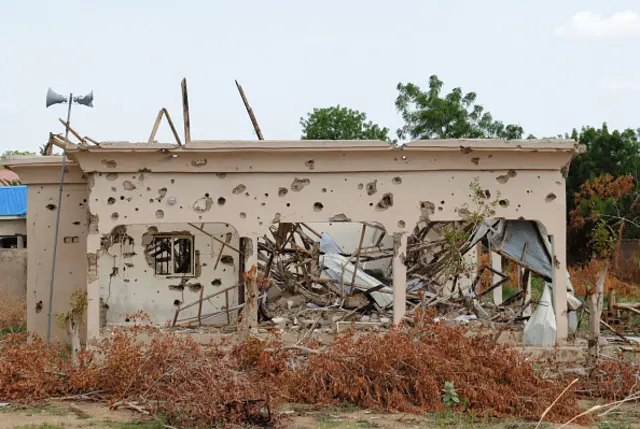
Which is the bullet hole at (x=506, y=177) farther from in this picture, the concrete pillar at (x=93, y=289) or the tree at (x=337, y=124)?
the tree at (x=337, y=124)

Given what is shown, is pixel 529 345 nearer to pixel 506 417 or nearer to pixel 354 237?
pixel 506 417

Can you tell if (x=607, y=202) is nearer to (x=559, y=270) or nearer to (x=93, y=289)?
(x=559, y=270)

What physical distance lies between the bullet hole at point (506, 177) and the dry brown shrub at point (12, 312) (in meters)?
10.3

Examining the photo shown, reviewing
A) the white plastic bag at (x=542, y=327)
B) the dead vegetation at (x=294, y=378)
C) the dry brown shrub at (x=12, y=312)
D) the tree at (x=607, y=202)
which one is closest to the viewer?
the dead vegetation at (x=294, y=378)

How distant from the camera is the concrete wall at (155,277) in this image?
50.5ft

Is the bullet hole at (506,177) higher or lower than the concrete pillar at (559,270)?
higher

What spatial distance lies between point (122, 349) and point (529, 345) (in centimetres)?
600

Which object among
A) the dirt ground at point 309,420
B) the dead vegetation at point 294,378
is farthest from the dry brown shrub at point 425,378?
the dirt ground at point 309,420

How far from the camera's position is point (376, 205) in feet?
40.6

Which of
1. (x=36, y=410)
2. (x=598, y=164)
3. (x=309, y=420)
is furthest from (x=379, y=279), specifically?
(x=598, y=164)

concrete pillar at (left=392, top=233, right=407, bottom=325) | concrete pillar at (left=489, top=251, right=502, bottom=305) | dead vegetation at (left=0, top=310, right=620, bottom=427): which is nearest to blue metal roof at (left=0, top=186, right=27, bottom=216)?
concrete pillar at (left=489, top=251, right=502, bottom=305)

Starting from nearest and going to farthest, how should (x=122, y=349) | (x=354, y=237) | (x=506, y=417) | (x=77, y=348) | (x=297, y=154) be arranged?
1. (x=506, y=417)
2. (x=122, y=349)
3. (x=77, y=348)
4. (x=297, y=154)
5. (x=354, y=237)

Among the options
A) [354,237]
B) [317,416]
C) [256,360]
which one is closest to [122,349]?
[256,360]

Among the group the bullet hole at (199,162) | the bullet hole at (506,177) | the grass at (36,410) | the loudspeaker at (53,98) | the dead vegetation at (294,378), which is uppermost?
the loudspeaker at (53,98)
